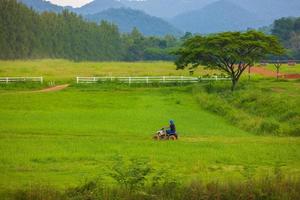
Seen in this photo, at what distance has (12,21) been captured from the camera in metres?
121

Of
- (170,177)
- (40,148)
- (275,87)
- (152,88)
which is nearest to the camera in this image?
(170,177)

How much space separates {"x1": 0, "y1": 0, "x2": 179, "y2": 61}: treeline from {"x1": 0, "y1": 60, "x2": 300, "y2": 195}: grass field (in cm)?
7528

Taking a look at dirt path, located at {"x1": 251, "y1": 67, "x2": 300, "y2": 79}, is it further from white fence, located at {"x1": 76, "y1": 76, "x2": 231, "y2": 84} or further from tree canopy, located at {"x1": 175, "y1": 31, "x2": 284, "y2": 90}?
tree canopy, located at {"x1": 175, "y1": 31, "x2": 284, "y2": 90}

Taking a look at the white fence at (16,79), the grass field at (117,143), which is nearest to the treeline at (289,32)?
the white fence at (16,79)

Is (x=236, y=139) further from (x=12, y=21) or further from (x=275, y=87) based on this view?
(x=12, y=21)

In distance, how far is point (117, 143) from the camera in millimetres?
26406

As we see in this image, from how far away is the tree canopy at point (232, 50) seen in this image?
184 feet

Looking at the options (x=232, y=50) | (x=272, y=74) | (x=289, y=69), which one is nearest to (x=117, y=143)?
(x=232, y=50)

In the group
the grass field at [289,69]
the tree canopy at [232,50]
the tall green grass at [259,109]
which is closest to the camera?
the tall green grass at [259,109]

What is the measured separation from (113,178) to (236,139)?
1224 cm

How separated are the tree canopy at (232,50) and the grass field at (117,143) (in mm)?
10120

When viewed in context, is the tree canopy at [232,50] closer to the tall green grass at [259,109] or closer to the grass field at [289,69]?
the tall green grass at [259,109]

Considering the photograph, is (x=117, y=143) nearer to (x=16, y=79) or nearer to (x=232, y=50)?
(x=232, y=50)

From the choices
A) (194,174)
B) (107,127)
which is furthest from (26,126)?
(194,174)
